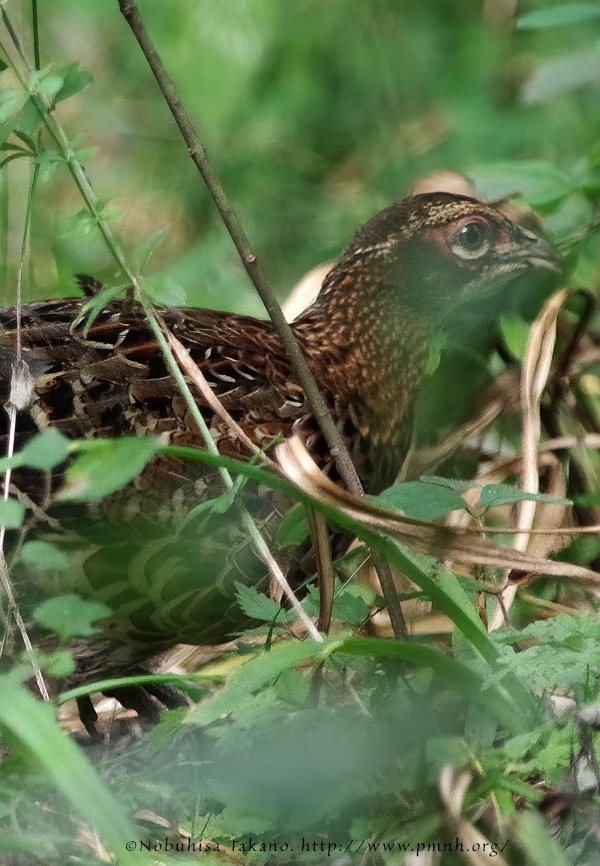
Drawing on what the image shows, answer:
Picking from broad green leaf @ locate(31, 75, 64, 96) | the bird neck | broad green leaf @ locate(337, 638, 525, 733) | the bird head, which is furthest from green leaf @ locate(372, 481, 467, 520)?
the bird head

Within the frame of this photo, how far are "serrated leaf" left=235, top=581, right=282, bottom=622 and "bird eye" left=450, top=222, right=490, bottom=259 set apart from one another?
1532 mm

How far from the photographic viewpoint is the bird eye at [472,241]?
2998 mm

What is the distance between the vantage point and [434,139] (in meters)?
5.07

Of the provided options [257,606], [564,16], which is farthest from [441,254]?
[257,606]

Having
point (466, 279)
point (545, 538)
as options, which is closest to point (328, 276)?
point (466, 279)

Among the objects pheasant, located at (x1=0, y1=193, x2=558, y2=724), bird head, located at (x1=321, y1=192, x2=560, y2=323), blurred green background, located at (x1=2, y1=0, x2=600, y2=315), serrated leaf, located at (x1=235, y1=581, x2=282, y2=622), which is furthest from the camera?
blurred green background, located at (x1=2, y1=0, x2=600, y2=315)

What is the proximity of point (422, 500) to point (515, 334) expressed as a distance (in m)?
1.31

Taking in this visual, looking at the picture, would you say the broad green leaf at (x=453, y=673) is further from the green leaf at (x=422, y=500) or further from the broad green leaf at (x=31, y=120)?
the broad green leaf at (x=31, y=120)

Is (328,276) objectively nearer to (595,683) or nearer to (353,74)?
(595,683)

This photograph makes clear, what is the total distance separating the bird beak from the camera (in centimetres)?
296

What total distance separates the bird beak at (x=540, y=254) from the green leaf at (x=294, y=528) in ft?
4.61

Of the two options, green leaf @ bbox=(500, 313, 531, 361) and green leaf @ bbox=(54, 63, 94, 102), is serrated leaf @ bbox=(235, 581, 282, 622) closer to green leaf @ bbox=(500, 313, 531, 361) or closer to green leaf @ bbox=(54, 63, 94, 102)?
green leaf @ bbox=(54, 63, 94, 102)

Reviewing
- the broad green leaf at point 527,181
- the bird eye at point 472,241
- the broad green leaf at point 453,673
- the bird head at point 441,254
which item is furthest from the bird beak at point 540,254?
the broad green leaf at point 453,673

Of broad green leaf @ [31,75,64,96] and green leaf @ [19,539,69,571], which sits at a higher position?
broad green leaf @ [31,75,64,96]
